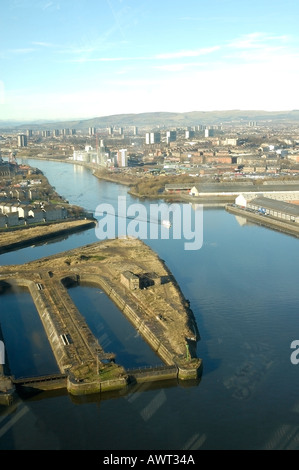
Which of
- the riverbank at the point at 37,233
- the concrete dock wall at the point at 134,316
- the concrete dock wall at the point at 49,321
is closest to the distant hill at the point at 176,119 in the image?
the riverbank at the point at 37,233

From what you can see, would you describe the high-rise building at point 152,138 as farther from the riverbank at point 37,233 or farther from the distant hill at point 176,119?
the distant hill at point 176,119

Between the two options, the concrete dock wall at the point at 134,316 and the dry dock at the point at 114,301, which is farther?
the concrete dock wall at the point at 134,316

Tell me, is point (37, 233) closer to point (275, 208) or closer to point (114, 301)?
point (114, 301)

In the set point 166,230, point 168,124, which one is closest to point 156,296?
point 166,230

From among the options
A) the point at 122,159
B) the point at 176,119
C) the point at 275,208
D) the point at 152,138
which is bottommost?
the point at 275,208

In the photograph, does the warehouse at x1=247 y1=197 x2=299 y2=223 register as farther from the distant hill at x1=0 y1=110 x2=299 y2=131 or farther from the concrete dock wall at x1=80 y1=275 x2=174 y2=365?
the distant hill at x1=0 y1=110 x2=299 y2=131

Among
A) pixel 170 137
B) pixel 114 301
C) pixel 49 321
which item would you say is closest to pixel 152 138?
pixel 170 137

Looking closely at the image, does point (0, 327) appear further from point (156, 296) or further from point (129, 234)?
point (129, 234)
